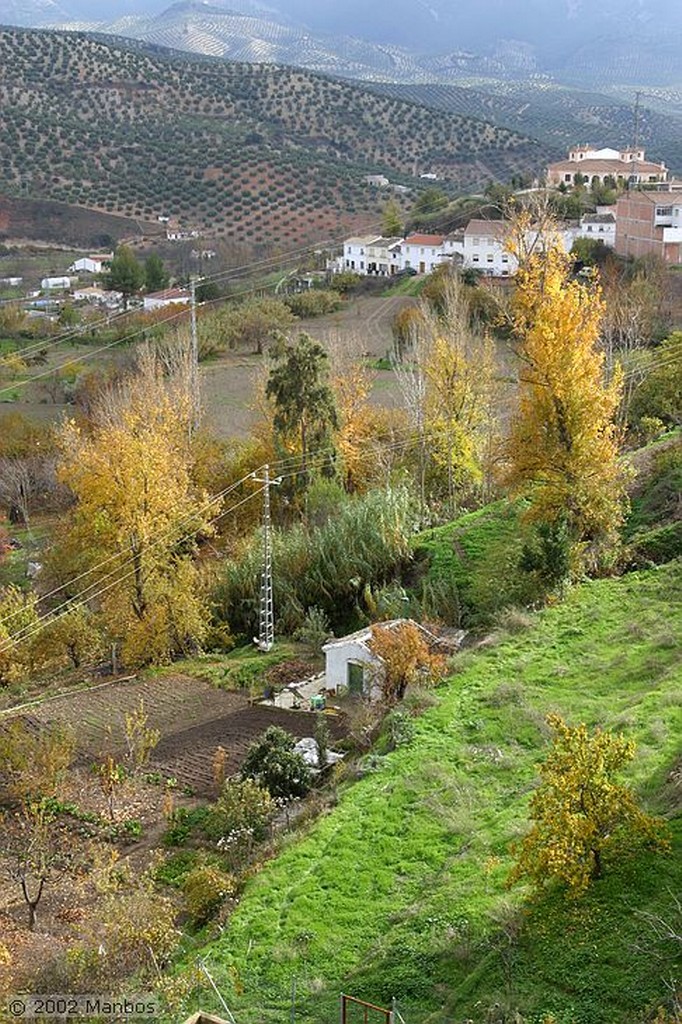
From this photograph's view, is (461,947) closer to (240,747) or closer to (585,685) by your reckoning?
(585,685)

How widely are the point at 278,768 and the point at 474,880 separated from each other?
4653 millimetres

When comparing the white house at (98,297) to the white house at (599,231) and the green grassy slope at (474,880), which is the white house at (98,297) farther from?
the green grassy slope at (474,880)

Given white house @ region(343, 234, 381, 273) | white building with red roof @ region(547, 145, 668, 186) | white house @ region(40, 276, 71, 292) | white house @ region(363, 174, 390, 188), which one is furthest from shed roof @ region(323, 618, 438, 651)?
white house @ region(363, 174, 390, 188)

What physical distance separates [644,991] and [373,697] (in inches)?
403

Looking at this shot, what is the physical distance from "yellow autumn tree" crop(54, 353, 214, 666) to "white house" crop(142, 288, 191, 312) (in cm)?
3242

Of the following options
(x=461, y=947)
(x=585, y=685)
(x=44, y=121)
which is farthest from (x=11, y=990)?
(x=44, y=121)

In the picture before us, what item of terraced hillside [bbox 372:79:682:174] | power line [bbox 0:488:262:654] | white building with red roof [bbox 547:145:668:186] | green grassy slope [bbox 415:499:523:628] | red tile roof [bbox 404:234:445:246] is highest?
terraced hillside [bbox 372:79:682:174]

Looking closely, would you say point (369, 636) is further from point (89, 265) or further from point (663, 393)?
point (89, 265)

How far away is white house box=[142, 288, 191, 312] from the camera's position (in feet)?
184

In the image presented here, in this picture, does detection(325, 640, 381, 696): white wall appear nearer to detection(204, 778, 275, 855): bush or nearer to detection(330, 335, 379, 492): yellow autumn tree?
detection(204, 778, 275, 855): bush

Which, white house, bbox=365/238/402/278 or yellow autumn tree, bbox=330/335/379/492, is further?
white house, bbox=365/238/402/278

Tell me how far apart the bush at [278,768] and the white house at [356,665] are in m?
3.19

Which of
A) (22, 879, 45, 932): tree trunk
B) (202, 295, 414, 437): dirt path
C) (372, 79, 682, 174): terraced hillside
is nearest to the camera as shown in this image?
(22, 879, 45, 932): tree trunk

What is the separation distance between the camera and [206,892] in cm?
1322
